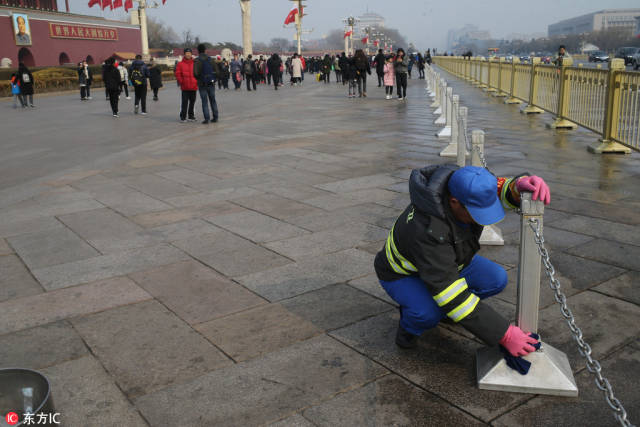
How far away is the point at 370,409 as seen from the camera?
267 centimetres

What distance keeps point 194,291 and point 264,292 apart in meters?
0.47

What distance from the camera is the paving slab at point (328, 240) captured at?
15.8ft

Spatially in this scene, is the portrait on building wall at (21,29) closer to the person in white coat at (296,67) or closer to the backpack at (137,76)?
the person in white coat at (296,67)

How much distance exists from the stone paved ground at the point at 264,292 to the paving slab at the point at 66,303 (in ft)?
0.05

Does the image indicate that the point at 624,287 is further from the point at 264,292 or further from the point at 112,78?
the point at 112,78

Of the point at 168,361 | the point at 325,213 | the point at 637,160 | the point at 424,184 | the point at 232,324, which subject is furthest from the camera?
the point at 637,160

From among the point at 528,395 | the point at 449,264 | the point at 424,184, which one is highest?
the point at 424,184

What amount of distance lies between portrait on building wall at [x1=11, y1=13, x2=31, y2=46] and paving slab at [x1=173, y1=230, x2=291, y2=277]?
44713 mm

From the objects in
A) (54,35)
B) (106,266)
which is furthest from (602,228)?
(54,35)

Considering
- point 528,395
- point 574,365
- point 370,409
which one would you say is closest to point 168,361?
point 370,409

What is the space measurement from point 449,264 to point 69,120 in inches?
581

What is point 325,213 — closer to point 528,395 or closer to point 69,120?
point 528,395

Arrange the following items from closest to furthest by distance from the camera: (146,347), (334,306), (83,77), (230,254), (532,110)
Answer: (146,347) → (334,306) → (230,254) → (532,110) → (83,77)

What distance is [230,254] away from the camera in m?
4.78
